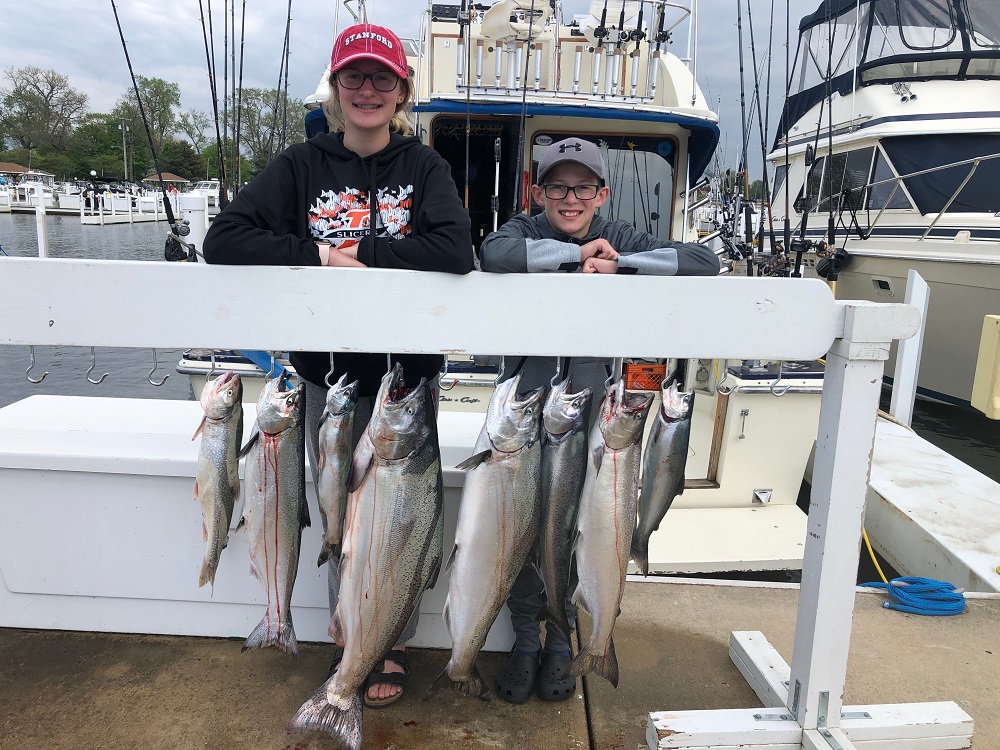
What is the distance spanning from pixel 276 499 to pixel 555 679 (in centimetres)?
117

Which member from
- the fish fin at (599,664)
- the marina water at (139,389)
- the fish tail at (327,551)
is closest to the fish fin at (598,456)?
the fish fin at (599,664)

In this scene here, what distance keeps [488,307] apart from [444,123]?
499cm

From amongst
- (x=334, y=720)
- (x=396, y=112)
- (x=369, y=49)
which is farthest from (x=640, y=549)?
(x=369, y=49)

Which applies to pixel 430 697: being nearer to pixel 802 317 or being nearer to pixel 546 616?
pixel 546 616

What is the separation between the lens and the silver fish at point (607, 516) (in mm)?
1886

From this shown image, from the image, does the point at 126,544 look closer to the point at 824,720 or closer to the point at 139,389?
the point at 824,720

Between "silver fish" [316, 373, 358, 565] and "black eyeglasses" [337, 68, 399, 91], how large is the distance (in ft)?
3.12

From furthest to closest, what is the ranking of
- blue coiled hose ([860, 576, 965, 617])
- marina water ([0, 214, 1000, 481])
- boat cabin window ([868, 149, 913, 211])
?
boat cabin window ([868, 149, 913, 211])
marina water ([0, 214, 1000, 481])
blue coiled hose ([860, 576, 965, 617])

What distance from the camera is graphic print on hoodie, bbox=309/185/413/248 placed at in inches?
84.7

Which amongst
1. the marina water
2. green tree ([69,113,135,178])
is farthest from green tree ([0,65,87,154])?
the marina water

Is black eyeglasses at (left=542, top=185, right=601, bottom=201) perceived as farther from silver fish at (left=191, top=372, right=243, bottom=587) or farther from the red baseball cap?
silver fish at (left=191, top=372, right=243, bottom=587)

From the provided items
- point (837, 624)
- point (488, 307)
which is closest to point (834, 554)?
point (837, 624)

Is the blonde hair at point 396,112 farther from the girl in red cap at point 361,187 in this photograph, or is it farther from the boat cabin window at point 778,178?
the boat cabin window at point 778,178

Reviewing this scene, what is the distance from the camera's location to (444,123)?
6.27 m
